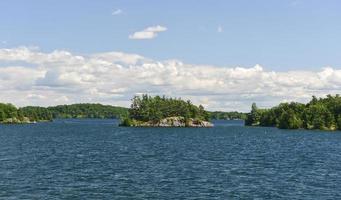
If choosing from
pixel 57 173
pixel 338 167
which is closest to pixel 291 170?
pixel 338 167

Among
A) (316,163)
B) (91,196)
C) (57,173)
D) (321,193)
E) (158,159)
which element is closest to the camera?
(91,196)

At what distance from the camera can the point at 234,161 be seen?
97.5m

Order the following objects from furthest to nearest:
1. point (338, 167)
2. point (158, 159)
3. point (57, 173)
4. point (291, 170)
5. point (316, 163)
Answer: point (158, 159) < point (316, 163) < point (338, 167) < point (291, 170) < point (57, 173)

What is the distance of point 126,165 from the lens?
291 feet

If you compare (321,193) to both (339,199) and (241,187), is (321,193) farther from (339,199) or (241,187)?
(241,187)

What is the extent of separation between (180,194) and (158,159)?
43.8 metres

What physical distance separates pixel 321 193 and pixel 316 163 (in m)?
37.0

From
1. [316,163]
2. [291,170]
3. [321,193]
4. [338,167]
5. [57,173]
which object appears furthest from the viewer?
[316,163]

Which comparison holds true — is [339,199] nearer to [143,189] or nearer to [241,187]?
[241,187]

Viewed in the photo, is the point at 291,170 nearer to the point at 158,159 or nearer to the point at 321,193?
the point at 321,193

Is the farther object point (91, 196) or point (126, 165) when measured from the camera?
point (126, 165)

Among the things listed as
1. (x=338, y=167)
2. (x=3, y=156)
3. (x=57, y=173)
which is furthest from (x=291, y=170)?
(x=3, y=156)

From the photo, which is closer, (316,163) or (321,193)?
(321,193)

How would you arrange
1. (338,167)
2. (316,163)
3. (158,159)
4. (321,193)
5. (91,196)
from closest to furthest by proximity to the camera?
A: (91,196) → (321,193) → (338,167) → (316,163) → (158,159)
